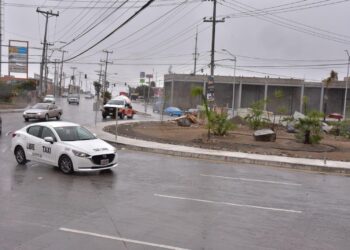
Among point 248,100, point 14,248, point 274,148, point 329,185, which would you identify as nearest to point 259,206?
point 329,185

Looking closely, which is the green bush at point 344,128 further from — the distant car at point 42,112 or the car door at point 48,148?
the car door at point 48,148

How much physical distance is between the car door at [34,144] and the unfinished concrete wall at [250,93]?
8448cm

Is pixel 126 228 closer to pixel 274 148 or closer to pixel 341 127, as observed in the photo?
pixel 274 148

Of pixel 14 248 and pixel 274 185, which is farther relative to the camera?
pixel 274 185

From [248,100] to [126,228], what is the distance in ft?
301

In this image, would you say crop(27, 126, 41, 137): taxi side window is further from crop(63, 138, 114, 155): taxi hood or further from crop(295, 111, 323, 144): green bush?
crop(295, 111, 323, 144): green bush

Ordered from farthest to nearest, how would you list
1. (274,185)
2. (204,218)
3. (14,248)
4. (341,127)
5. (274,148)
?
(341,127) < (274,148) < (274,185) < (204,218) < (14,248)

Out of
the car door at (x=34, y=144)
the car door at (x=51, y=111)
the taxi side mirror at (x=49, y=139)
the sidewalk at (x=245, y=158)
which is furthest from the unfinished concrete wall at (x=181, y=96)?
the taxi side mirror at (x=49, y=139)

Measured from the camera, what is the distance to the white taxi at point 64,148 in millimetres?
13781

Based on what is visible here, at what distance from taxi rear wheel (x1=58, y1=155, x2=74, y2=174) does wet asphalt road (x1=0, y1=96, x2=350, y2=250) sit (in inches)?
9.3

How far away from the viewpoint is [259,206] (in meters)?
10.8

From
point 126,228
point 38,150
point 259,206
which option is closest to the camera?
point 126,228

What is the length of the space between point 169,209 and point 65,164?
5.10 m

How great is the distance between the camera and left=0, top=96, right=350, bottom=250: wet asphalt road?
7758 millimetres
